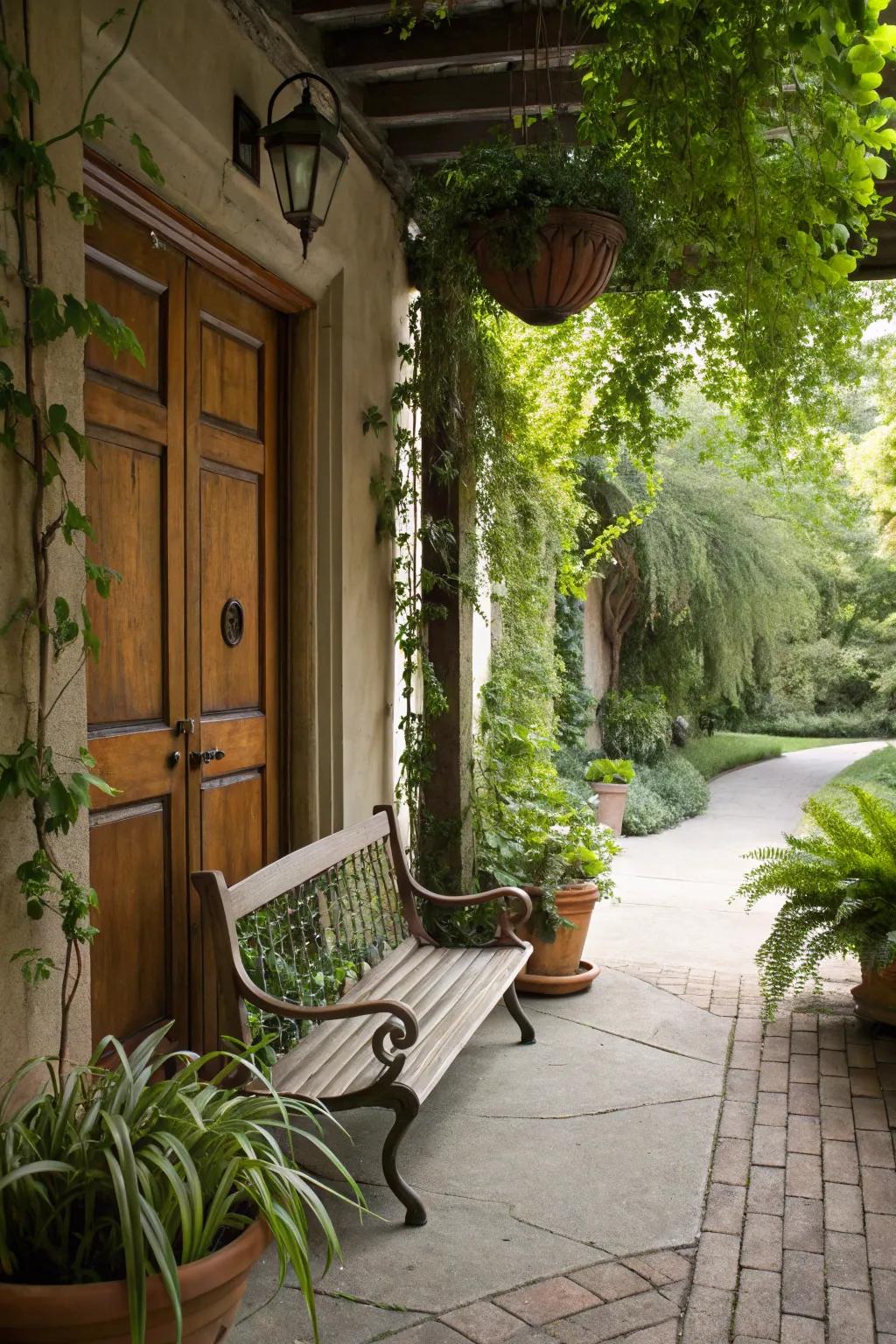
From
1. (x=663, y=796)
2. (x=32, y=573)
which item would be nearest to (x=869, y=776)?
(x=663, y=796)

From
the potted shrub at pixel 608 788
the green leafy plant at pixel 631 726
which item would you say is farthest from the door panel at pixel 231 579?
the green leafy plant at pixel 631 726

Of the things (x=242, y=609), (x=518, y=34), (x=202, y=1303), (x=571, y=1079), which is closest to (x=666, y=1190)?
(x=571, y=1079)

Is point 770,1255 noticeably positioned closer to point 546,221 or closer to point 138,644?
point 138,644

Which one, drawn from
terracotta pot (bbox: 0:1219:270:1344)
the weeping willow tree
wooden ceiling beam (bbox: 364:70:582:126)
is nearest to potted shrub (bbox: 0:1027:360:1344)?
terracotta pot (bbox: 0:1219:270:1344)

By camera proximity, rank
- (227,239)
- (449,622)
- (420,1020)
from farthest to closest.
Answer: (449,622)
(420,1020)
(227,239)

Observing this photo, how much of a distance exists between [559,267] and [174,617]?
191 cm

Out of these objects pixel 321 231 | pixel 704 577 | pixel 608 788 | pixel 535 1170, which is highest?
pixel 321 231

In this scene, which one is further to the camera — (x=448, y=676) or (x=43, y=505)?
(x=448, y=676)

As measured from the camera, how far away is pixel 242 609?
12.4ft

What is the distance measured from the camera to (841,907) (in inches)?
166

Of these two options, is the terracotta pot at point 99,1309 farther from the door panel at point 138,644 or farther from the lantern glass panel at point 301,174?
the lantern glass panel at point 301,174

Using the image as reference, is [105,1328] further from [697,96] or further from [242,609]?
[697,96]

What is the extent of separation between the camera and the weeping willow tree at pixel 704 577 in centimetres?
1023

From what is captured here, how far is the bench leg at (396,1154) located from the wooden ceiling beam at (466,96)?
3494 millimetres
